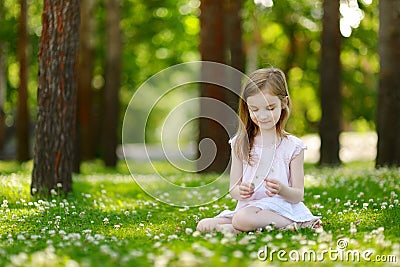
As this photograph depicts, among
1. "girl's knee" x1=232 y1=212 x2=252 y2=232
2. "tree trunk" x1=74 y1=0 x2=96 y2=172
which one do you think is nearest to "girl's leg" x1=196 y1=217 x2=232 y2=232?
"girl's knee" x1=232 y1=212 x2=252 y2=232

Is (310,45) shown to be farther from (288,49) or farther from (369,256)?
(369,256)

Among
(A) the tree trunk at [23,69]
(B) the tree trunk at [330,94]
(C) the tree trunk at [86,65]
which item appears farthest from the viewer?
(A) the tree trunk at [23,69]

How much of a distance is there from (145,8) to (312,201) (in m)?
20.3

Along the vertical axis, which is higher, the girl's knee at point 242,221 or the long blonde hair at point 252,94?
the long blonde hair at point 252,94

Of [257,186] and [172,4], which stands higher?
[172,4]


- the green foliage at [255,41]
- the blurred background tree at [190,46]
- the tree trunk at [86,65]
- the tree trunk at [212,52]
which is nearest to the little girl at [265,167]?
the tree trunk at [212,52]

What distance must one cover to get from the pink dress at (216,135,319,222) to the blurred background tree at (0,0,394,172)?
54.6 feet

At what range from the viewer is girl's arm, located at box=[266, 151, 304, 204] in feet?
24.6

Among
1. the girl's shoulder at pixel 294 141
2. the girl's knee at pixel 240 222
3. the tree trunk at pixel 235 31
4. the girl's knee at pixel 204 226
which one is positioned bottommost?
the girl's knee at pixel 204 226

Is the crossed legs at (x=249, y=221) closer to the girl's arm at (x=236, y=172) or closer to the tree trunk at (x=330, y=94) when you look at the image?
the girl's arm at (x=236, y=172)

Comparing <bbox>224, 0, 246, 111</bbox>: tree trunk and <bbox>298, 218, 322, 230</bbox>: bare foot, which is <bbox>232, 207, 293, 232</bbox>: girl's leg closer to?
<bbox>298, 218, 322, 230</bbox>: bare foot

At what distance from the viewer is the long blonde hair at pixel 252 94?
792cm

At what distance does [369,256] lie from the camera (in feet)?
19.6

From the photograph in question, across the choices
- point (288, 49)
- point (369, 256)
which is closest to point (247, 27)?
point (288, 49)
